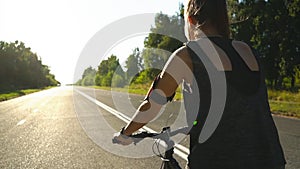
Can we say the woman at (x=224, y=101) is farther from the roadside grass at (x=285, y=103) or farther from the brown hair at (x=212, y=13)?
the roadside grass at (x=285, y=103)

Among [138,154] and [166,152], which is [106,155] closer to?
[138,154]

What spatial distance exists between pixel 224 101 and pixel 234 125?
12cm

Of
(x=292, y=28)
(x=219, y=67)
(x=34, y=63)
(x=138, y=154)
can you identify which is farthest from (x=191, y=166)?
(x=34, y=63)

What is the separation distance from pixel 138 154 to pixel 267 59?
1395 inches

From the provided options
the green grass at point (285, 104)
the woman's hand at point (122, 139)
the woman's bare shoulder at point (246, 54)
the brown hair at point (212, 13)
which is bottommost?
the green grass at point (285, 104)

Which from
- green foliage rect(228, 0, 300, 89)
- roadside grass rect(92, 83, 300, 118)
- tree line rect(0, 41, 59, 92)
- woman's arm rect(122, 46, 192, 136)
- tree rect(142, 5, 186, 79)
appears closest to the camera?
woman's arm rect(122, 46, 192, 136)

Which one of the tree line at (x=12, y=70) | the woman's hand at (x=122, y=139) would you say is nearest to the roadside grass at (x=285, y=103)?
the woman's hand at (x=122, y=139)

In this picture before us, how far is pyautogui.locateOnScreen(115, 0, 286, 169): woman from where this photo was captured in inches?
62.9

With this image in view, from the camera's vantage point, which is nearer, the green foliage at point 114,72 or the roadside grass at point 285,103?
the green foliage at point 114,72

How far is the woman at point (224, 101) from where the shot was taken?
5.24 ft

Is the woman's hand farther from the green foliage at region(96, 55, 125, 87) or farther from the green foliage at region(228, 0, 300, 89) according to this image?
the green foliage at region(228, 0, 300, 89)

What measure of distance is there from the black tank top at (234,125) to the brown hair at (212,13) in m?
0.09

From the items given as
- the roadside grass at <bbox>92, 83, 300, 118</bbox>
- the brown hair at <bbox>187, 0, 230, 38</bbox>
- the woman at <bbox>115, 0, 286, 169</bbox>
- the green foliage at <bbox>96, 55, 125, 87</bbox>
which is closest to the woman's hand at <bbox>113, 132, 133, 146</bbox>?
the woman at <bbox>115, 0, 286, 169</bbox>

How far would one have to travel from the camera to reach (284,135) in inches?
358
